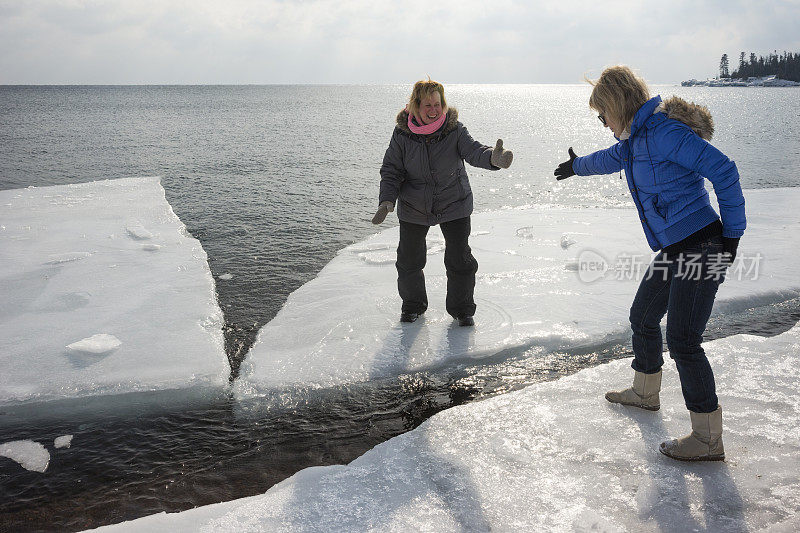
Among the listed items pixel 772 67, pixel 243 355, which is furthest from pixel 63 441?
pixel 772 67

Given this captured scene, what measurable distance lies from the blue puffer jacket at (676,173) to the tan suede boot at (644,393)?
98 cm

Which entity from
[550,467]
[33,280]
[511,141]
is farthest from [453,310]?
[511,141]

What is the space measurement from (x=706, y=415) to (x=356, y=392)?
7.62 ft

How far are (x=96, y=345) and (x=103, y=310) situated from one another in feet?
2.93

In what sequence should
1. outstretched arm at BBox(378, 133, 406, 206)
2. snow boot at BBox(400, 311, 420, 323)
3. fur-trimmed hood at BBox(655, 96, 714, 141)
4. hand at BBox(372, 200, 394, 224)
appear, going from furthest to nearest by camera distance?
snow boot at BBox(400, 311, 420, 323) → outstretched arm at BBox(378, 133, 406, 206) → hand at BBox(372, 200, 394, 224) → fur-trimmed hood at BBox(655, 96, 714, 141)

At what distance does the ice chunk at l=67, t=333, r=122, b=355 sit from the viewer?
15.2 feet

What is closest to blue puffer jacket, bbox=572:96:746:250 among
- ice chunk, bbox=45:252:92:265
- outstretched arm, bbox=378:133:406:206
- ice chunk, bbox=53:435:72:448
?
outstretched arm, bbox=378:133:406:206

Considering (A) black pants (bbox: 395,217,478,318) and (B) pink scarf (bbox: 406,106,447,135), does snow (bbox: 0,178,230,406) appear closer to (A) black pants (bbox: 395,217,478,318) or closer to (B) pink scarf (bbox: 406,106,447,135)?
(A) black pants (bbox: 395,217,478,318)

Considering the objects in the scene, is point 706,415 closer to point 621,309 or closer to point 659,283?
point 659,283

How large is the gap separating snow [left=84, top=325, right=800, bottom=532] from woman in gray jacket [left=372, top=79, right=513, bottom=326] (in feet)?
4.81

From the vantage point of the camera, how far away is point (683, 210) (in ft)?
9.55

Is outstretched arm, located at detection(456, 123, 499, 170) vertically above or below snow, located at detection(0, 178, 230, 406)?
above

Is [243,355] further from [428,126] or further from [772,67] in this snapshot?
[772,67]

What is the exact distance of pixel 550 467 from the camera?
3.11m
